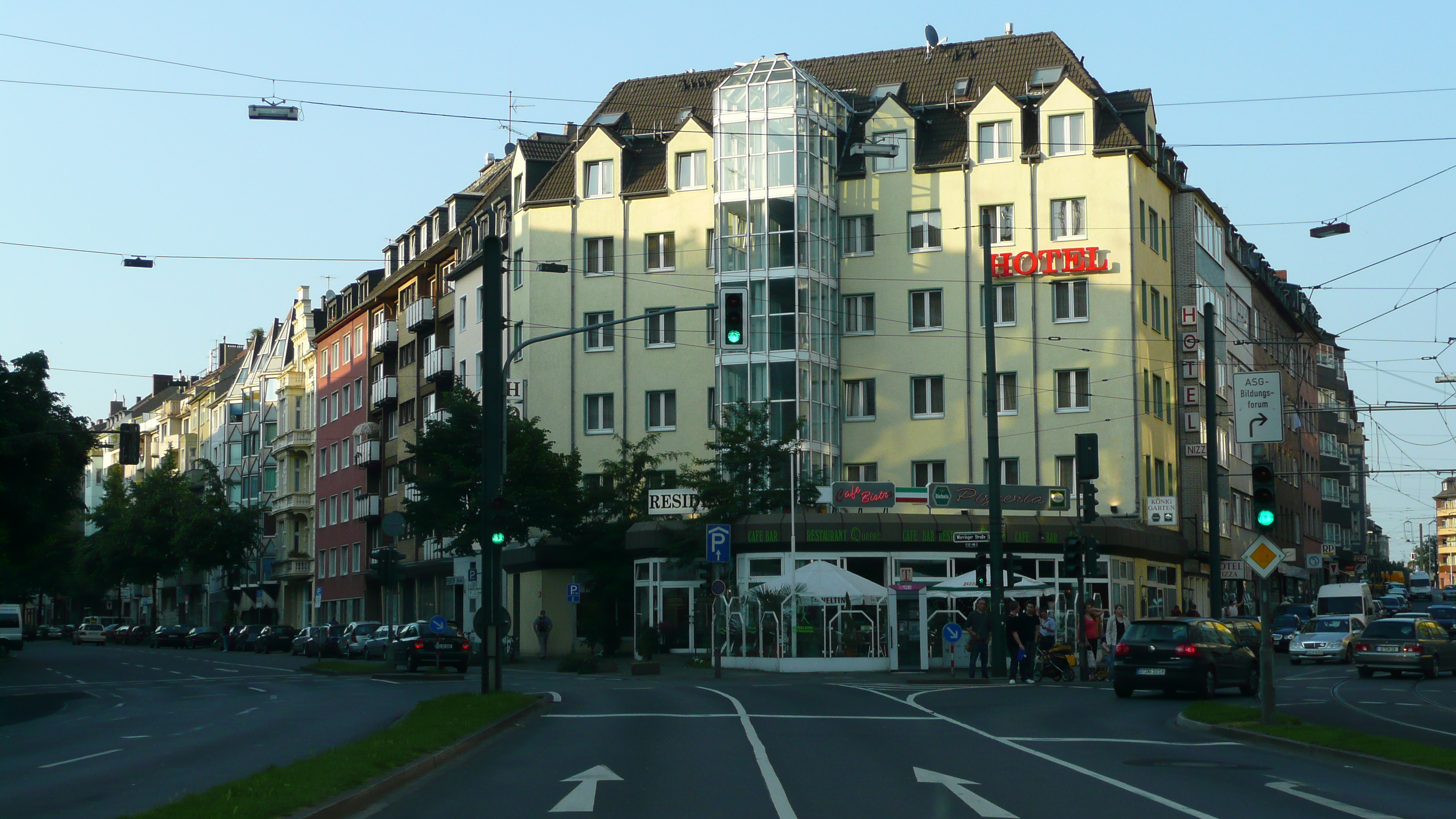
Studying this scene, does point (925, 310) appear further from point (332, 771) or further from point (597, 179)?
point (332, 771)

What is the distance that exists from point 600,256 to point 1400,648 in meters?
32.2

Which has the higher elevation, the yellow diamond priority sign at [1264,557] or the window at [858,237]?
the window at [858,237]

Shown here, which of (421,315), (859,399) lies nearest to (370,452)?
(421,315)

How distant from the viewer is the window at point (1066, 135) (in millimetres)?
54219

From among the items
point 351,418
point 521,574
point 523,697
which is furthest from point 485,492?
point 351,418

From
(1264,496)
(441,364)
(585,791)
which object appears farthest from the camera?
(441,364)

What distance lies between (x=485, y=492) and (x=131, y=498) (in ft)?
266

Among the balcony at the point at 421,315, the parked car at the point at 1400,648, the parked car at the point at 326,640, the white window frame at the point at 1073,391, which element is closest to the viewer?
the parked car at the point at 1400,648

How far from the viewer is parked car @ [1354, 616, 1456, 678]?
37.0m

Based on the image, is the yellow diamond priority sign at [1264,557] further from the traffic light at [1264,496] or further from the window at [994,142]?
the window at [994,142]

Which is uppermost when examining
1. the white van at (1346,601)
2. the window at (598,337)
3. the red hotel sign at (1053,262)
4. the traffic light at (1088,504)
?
the red hotel sign at (1053,262)

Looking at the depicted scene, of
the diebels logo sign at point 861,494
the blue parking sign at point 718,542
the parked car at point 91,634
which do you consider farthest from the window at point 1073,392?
the parked car at point 91,634

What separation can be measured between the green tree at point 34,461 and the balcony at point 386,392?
71.7 feet

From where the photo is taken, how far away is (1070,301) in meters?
54.4
